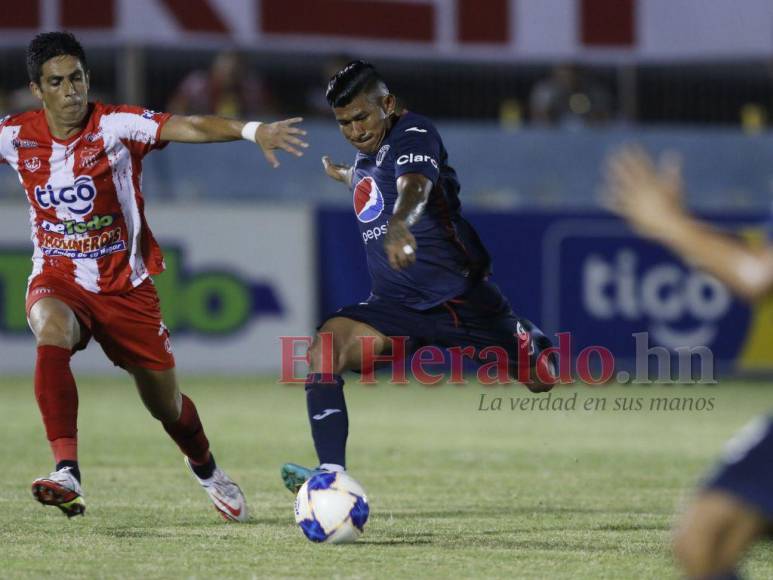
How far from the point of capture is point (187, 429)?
762 cm

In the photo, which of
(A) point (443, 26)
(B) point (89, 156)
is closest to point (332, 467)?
(B) point (89, 156)

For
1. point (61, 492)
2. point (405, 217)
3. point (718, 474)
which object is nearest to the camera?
point (718, 474)

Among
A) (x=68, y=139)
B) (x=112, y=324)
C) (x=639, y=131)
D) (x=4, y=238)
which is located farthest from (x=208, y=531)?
(x=639, y=131)

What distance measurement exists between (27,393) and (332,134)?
5.03 metres

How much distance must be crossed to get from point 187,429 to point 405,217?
5.81 ft

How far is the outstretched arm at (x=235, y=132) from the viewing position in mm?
6836

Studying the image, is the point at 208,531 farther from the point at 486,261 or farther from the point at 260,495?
the point at 486,261

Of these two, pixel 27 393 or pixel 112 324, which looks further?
pixel 27 393

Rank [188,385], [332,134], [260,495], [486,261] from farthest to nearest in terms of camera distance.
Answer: [332,134], [188,385], [260,495], [486,261]

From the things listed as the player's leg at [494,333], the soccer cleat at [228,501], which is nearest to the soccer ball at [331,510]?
the soccer cleat at [228,501]

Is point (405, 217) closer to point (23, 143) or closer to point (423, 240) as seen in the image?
point (423, 240)

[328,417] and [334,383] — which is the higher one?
[334,383]

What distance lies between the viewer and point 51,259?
24.4 feet

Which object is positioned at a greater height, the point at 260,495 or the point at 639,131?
the point at 639,131
